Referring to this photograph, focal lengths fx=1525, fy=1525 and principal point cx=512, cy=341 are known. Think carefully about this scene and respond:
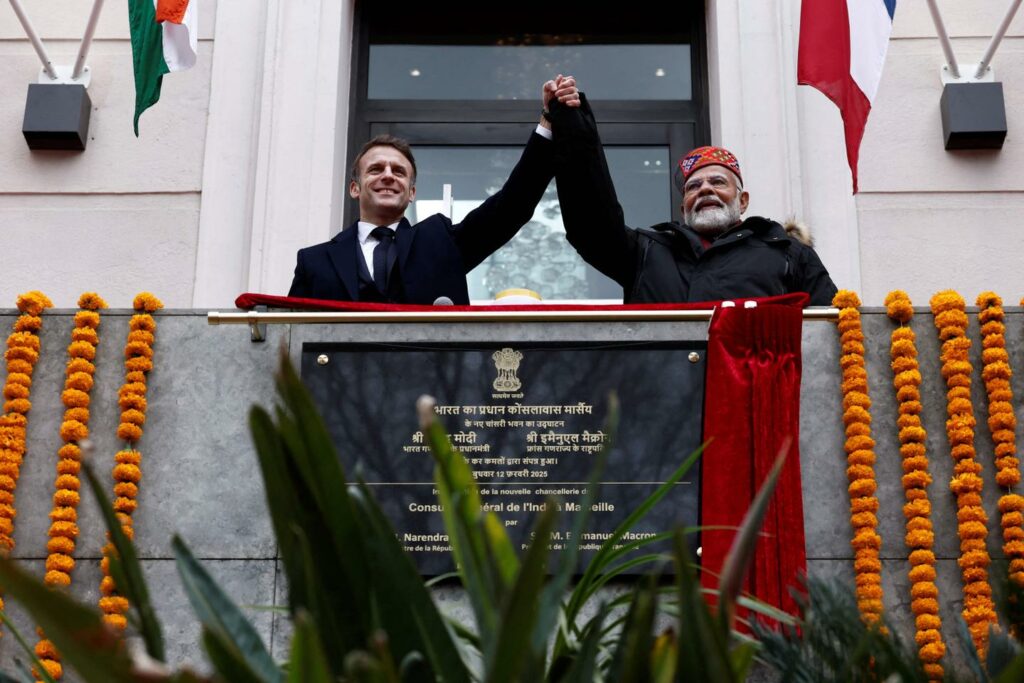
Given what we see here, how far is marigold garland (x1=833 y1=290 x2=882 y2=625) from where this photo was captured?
4875 mm

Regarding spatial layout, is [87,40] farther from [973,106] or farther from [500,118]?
[973,106]

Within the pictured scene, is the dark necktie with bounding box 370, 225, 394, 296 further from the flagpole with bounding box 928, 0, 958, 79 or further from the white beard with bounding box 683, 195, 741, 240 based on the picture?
the flagpole with bounding box 928, 0, 958, 79

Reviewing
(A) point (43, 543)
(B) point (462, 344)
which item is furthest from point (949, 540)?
(A) point (43, 543)

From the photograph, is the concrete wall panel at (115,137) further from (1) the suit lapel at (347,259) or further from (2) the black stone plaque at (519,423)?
(2) the black stone plaque at (519,423)

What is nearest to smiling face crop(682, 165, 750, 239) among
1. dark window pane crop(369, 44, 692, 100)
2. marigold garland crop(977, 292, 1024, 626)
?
marigold garland crop(977, 292, 1024, 626)

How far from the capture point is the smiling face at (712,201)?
19.9 ft

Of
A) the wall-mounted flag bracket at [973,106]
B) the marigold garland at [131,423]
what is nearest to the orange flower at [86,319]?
the marigold garland at [131,423]

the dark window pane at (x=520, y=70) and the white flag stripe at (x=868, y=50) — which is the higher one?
the dark window pane at (x=520, y=70)

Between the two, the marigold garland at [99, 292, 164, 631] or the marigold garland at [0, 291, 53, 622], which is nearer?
the marigold garland at [99, 292, 164, 631]

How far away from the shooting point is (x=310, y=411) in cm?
191

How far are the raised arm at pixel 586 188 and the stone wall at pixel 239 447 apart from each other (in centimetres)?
50

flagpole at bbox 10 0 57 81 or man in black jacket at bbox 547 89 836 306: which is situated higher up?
flagpole at bbox 10 0 57 81

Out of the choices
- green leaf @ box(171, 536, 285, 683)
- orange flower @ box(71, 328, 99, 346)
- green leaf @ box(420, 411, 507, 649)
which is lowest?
green leaf @ box(171, 536, 285, 683)

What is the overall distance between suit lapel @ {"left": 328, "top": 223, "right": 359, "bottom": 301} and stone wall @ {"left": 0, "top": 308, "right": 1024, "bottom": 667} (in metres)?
0.39
